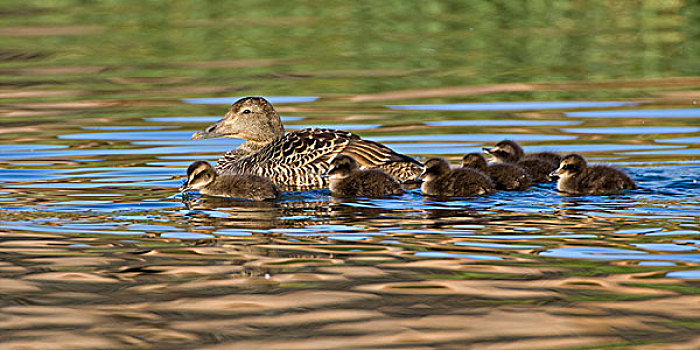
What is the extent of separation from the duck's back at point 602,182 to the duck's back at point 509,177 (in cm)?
43

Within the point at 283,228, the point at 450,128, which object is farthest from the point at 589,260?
the point at 450,128

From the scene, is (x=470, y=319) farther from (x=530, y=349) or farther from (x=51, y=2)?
(x=51, y=2)

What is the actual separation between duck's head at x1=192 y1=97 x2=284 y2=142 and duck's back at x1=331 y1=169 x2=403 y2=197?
201 cm

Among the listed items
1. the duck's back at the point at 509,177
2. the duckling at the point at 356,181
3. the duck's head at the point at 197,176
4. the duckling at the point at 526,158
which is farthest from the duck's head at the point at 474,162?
the duck's head at the point at 197,176

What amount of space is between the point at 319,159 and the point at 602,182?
2291mm

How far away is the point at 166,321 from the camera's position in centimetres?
555

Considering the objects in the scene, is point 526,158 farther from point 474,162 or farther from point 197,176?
point 197,176

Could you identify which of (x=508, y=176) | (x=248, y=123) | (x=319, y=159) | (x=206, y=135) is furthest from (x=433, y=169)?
(x=206, y=135)

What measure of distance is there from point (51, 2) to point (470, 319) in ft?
82.0

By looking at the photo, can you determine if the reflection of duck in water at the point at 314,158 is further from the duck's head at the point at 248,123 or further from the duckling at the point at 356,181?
the duck's head at the point at 248,123

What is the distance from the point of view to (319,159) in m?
9.63

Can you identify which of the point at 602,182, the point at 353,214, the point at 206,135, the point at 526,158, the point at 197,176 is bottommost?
the point at 353,214

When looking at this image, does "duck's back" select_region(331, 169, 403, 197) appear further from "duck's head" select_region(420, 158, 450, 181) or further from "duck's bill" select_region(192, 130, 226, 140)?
"duck's bill" select_region(192, 130, 226, 140)

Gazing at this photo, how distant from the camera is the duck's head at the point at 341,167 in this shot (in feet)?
30.2
